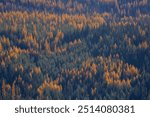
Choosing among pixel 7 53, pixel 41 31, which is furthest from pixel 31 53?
pixel 41 31

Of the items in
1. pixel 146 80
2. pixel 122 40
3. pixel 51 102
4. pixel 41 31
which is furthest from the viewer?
pixel 41 31

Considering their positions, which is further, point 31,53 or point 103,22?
point 103,22

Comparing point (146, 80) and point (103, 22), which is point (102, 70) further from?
point (103, 22)

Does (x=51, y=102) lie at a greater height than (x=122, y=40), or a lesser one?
greater

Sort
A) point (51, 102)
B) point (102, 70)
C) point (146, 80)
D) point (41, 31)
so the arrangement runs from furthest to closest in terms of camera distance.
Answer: point (41, 31)
point (102, 70)
point (146, 80)
point (51, 102)

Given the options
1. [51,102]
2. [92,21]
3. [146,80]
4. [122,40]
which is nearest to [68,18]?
[92,21]

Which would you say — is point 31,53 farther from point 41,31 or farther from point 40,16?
point 40,16
